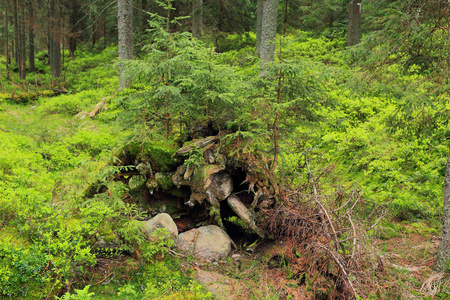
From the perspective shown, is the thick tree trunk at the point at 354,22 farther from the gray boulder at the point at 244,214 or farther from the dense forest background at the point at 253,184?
the gray boulder at the point at 244,214

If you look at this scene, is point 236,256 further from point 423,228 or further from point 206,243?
point 423,228

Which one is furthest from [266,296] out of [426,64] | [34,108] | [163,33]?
[34,108]

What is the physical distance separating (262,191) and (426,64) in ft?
14.2

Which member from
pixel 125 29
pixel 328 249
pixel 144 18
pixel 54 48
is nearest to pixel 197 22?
pixel 125 29

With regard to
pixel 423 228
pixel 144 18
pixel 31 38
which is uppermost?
pixel 144 18

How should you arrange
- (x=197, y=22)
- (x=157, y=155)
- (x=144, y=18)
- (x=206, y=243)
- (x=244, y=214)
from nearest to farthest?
(x=206, y=243), (x=244, y=214), (x=157, y=155), (x=197, y=22), (x=144, y=18)

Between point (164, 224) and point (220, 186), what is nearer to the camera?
point (164, 224)

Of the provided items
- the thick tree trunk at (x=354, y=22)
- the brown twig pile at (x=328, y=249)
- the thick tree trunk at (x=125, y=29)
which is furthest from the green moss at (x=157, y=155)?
the thick tree trunk at (x=354, y=22)

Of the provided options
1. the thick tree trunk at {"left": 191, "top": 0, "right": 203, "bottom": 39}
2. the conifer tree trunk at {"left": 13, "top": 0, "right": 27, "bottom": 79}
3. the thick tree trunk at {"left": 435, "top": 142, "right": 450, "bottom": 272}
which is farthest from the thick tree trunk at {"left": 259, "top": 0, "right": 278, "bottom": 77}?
the conifer tree trunk at {"left": 13, "top": 0, "right": 27, "bottom": 79}

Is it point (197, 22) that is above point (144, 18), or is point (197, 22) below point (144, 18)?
below

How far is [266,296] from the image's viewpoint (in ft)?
14.3

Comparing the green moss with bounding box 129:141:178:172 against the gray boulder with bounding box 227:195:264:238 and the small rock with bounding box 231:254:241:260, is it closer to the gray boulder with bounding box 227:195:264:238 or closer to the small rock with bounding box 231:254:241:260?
the gray boulder with bounding box 227:195:264:238

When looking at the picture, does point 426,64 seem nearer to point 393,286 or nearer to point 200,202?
point 393,286

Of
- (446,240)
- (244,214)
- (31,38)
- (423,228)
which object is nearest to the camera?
(446,240)
